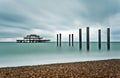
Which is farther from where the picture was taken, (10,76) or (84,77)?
(10,76)

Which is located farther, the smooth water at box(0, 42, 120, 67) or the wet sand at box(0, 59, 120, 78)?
the smooth water at box(0, 42, 120, 67)

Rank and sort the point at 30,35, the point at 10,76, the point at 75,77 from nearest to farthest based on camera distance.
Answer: the point at 75,77, the point at 10,76, the point at 30,35

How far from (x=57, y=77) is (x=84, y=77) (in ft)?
4.01

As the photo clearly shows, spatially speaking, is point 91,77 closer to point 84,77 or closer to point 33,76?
point 84,77

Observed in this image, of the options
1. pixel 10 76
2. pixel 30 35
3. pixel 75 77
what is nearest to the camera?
pixel 75 77

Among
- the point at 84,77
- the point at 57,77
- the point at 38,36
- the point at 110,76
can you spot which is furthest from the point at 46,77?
the point at 38,36

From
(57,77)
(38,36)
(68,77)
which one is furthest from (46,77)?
(38,36)

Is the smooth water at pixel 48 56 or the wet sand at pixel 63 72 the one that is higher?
the wet sand at pixel 63 72

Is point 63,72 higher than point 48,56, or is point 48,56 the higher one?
point 63,72

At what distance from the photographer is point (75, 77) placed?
26.5ft

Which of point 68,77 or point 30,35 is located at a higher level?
point 30,35

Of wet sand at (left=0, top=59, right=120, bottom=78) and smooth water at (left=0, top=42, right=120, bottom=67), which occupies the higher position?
wet sand at (left=0, top=59, right=120, bottom=78)

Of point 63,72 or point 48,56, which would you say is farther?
point 48,56

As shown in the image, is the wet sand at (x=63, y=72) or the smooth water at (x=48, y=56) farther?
the smooth water at (x=48, y=56)
